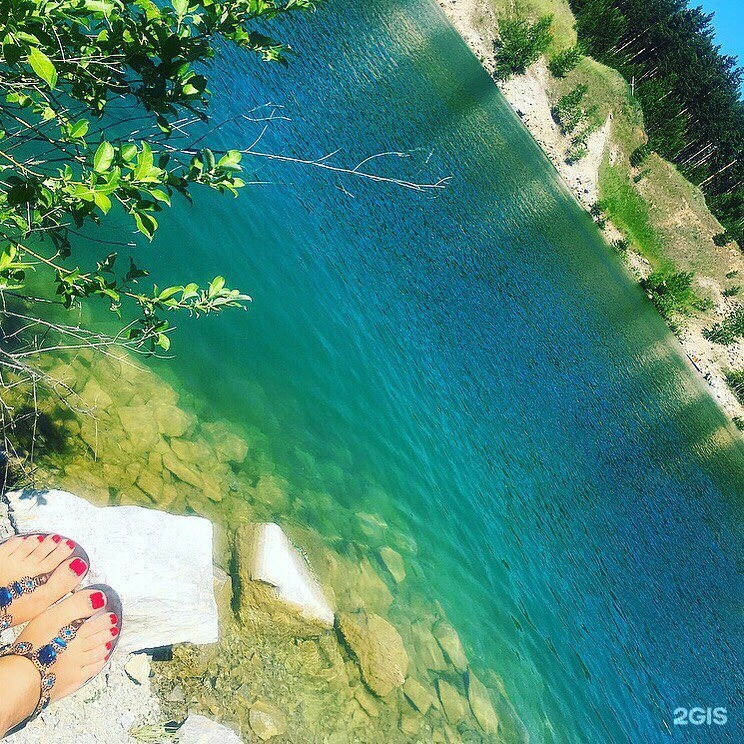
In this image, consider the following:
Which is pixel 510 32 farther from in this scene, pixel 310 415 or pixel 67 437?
pixel 67 437

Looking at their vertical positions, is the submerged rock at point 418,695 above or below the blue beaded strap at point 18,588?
below

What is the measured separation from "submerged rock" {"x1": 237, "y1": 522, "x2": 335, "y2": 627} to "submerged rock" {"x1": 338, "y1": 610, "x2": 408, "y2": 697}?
16.6 inches

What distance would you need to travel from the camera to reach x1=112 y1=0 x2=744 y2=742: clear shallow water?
10.3m

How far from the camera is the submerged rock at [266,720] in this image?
6.82 metres

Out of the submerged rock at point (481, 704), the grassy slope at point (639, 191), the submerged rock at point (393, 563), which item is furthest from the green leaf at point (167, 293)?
the grassy slope at point (639, 191)

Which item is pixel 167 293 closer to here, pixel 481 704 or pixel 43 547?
pixel 43 547

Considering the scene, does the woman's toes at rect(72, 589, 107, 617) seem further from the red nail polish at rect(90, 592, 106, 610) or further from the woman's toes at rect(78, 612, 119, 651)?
the woman's toes at rect(78, 612, 119, 651)

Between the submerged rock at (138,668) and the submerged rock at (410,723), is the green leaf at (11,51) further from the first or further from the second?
the submerged rock at (410,723)

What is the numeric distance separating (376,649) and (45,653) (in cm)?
448

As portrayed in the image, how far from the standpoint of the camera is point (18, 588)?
615 centimetres

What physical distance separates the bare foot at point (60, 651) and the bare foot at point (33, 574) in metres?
0.14

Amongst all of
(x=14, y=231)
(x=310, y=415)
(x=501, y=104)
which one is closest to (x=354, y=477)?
(x=310, y=415)

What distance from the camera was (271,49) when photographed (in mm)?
3760

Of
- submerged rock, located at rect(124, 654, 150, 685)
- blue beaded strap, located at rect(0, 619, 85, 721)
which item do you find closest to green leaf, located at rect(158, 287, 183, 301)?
blue beaded strap, located at rect(0, 619, 85, 721)
